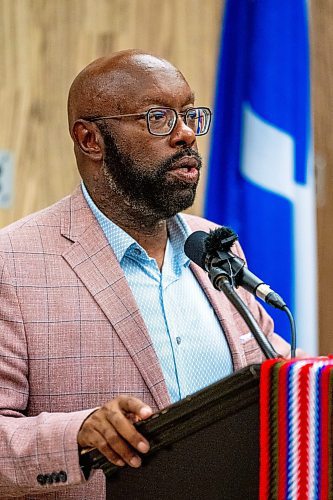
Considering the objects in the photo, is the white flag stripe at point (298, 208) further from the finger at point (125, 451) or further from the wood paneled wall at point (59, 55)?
the finger at point (125, 451)

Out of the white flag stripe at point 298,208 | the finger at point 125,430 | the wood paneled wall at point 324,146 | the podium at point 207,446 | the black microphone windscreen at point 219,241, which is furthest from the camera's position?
the wood paneled wall at point 324,146

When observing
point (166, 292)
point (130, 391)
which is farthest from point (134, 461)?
point (166, 292)

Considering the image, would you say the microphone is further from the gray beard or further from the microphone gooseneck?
the gray beard

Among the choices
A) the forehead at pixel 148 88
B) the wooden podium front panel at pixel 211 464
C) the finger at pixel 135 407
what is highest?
the forehead at pixel 148 88

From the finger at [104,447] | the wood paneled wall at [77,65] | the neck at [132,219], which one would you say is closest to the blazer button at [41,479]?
the finger at [104,447]

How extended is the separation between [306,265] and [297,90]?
58 centimetres

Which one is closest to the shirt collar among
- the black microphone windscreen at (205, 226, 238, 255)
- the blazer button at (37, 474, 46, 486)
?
the black microphone windscreen at (205, 226, 238, 255)

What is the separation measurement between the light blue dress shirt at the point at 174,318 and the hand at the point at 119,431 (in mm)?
482

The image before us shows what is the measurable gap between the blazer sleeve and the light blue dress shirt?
0.92 ft

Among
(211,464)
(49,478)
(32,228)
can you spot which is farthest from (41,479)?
(32,228)

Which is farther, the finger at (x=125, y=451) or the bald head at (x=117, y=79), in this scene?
the bald head at (x=117, y=79)

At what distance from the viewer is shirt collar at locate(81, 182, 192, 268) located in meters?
1.94

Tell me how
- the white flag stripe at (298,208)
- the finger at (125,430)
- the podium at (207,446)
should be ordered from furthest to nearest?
1. the white flag stripe at (298,208)
2. the finger at (125,430)
3. the podium at (207,446)

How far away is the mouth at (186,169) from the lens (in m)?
1.94
